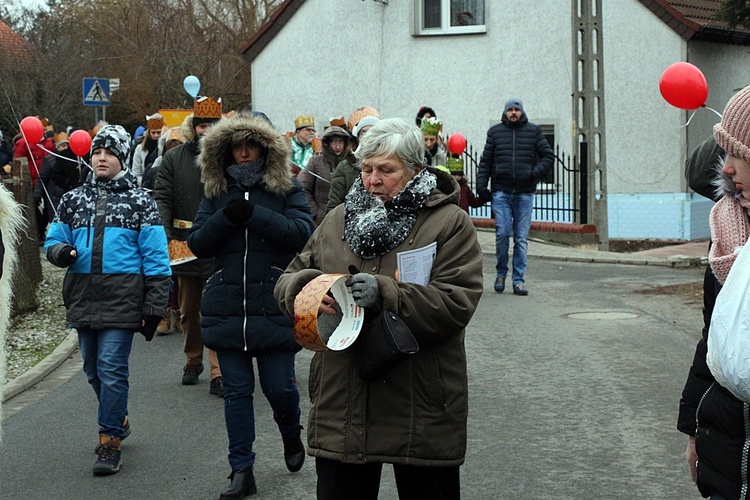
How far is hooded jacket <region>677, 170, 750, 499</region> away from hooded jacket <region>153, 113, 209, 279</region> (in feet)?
18.4

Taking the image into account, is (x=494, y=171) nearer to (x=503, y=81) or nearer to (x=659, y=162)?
(x=659, y=162)

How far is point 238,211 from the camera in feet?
19.5

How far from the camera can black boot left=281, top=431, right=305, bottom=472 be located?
6281 mm

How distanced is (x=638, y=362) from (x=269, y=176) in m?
4.24

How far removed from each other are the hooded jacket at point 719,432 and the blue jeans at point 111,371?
390cm

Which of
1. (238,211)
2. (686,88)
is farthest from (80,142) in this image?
(686,88)

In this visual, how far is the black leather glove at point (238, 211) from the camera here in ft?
19.5

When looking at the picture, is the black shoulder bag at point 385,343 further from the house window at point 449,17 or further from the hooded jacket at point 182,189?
the house window at point 449,17

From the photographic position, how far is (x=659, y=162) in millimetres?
21797

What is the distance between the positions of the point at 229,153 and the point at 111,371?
1.42m

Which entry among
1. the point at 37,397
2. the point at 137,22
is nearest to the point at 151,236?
the point at 37,397

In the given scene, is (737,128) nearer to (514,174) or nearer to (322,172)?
(322,172)

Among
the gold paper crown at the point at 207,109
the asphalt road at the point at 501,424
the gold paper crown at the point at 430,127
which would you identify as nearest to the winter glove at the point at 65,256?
the asphalt road at the point at 501,424

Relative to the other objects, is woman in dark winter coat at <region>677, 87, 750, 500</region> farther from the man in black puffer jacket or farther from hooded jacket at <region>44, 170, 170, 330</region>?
the man in black puffer jacket
